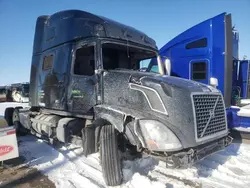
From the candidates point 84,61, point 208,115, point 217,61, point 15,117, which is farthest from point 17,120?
point 217,61

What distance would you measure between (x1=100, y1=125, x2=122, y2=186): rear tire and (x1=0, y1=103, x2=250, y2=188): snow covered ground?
164 mm

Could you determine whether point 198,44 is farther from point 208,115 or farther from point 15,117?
point 15,117

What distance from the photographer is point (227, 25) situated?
662cm

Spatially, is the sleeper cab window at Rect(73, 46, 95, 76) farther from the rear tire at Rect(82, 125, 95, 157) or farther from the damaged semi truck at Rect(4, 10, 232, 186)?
Answer: the rear tire at Rect(82, 125, 95, 157)

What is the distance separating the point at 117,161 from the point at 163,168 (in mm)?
1161

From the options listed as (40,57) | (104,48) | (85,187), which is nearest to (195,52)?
(104,48)

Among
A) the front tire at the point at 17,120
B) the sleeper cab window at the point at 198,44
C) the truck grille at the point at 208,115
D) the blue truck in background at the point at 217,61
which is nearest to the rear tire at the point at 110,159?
the truck grille at the point at 208,115

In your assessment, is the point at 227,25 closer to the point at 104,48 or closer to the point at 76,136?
the point at 104,48

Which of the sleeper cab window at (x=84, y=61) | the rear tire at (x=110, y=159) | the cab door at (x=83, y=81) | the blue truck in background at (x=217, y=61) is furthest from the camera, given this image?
the blue truck in background at (x=217, y=61)

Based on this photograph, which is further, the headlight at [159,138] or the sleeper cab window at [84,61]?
the sleeper cab window at [84,61]

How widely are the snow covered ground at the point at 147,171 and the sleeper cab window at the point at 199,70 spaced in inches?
104

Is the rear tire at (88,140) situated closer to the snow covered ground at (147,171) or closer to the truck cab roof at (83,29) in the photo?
the snow covered ground at (147,171)

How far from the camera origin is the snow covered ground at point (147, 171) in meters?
3.55

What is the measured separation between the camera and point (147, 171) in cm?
406
